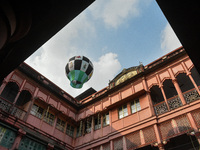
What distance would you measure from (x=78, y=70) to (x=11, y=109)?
4.98 metres

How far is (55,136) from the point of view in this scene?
41.9ft

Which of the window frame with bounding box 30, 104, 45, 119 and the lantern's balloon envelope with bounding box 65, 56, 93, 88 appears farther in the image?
the lantern's balloon envelope with bounding box 65, 56, 93, 88

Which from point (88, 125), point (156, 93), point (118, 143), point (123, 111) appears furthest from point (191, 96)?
point (88, 125)

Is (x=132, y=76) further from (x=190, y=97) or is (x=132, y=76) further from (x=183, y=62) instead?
(x=190, y=97)

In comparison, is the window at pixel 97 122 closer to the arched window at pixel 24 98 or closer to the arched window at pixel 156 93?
the arched window at pixel 156 93

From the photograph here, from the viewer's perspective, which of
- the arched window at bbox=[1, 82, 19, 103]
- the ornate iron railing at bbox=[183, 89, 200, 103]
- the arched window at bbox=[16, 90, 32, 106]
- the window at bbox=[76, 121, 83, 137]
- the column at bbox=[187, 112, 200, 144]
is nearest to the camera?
the column at bbox=[187, 112, 200, 144]

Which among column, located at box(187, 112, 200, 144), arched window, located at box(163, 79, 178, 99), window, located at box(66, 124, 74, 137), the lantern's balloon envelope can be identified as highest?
the lantern's balloon envelope

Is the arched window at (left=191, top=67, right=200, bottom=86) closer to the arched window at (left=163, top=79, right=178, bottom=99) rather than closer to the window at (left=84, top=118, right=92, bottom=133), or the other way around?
the arched window at (left=163, top=79, right=178, bottom=99)

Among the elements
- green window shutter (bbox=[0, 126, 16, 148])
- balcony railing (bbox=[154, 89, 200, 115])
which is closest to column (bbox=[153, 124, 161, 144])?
balcony railing (bbox=[154, 89, 200, 115])

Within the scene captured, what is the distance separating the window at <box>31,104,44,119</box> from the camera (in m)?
12.4

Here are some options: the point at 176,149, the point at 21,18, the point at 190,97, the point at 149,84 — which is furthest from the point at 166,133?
the point at 21,18

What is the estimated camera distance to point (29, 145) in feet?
35.8

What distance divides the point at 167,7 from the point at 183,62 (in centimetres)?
927

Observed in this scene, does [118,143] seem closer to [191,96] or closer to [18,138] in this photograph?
[191,96]
